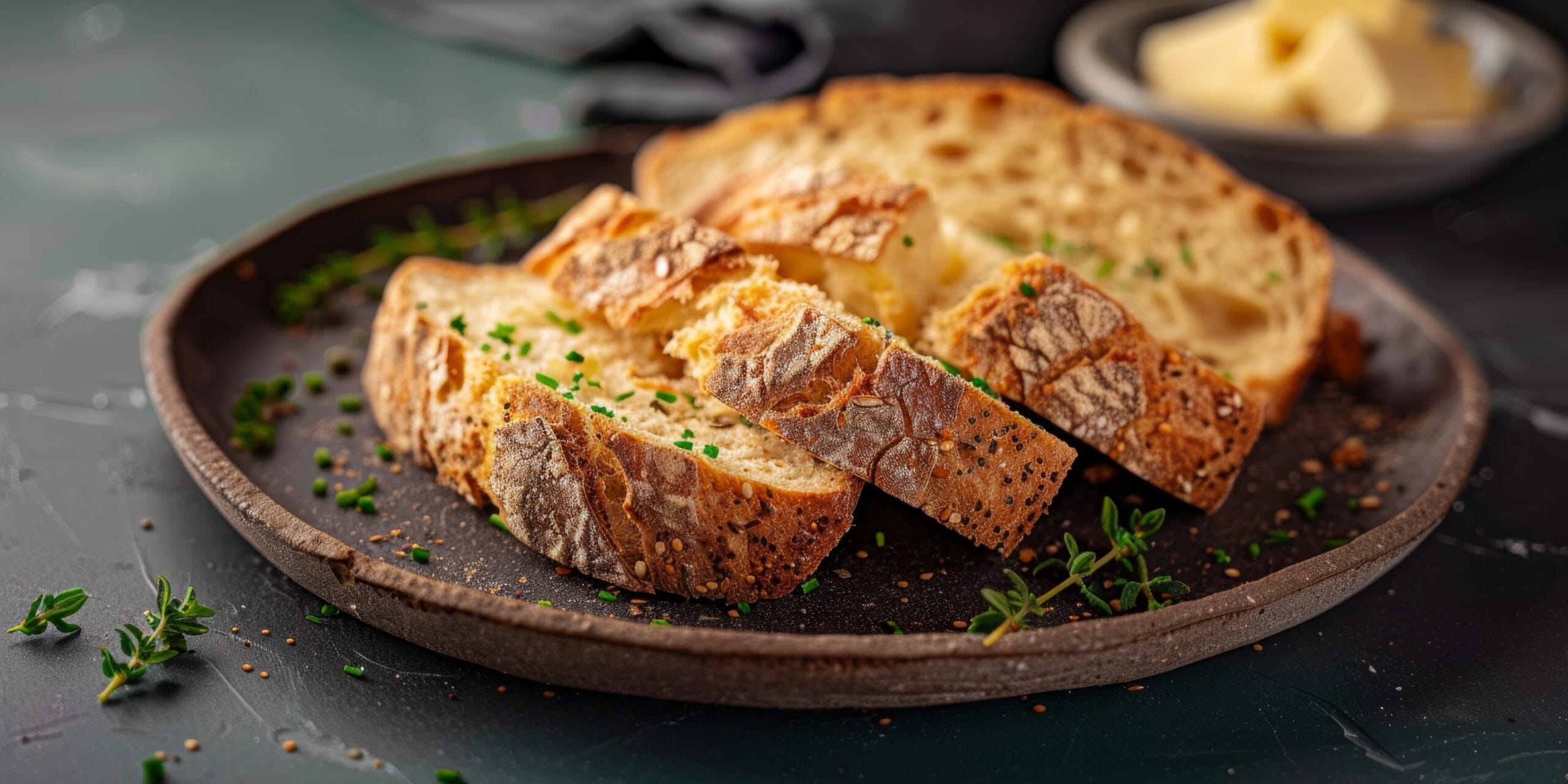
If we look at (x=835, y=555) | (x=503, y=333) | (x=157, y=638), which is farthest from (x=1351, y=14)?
(x=157, y=638)

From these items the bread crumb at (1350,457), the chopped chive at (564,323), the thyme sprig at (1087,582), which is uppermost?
the chopped chive at (564,323)

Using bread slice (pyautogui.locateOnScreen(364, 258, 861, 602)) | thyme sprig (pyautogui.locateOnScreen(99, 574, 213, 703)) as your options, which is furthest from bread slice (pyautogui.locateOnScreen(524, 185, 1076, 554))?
thyme sprig (pyautogui.locateOnScreen(99, 574, 213, 703))

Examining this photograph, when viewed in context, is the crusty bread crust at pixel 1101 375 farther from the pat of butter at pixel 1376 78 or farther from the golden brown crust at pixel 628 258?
the pat of butter at pixel 1376 78

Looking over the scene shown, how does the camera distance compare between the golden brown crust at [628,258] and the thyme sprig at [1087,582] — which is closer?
the thyme sprig at [1087,582]

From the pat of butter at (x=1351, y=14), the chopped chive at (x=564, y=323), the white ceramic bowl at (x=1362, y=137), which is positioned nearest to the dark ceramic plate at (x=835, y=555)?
the chopped chive at (x=564, y=323)

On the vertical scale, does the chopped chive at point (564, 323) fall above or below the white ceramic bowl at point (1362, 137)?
above

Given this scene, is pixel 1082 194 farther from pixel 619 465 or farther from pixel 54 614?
pixel 54 614

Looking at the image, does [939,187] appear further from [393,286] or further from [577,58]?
[577,58]
